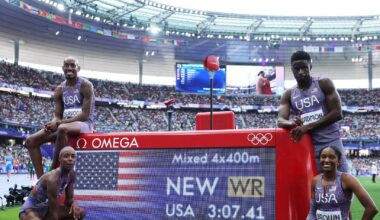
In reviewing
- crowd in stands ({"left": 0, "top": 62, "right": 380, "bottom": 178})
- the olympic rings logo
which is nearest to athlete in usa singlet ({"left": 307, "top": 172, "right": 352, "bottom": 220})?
the olympic rings logo

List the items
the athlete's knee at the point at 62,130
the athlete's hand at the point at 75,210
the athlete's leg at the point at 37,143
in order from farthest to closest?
the athlete's leg at the point at 37,143 < the athlete's knee at the point at 62,130 < the athlete's hand at the point at 75,210

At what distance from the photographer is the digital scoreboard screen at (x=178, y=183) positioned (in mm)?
3322

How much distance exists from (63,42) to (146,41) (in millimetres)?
7729

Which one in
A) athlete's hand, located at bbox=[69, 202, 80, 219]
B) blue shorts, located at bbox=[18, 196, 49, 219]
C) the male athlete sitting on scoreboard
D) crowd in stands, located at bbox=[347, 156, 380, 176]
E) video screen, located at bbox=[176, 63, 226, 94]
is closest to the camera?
athlete's hand, located at bbox=[69, 202, 80, 219]

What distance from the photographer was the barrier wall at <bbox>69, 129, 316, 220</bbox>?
3252mm

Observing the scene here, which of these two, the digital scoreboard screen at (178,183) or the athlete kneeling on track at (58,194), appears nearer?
the digital scoreboard screen at (178,183)

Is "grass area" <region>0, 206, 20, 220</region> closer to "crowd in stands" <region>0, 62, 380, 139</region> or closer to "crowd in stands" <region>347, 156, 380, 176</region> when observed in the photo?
"crowd in stands" <region>0, 62, 380, 139</region>

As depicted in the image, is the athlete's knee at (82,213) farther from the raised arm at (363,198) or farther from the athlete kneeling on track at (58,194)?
the raised arm at (363,198)

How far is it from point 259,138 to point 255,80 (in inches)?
1687

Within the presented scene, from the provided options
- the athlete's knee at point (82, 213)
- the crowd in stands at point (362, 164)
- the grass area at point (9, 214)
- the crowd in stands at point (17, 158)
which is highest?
the athlete's knee at point (82, 213)

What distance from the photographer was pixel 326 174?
343 cm

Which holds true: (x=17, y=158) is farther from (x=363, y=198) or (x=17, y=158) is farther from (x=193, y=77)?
(x=363, y=198)

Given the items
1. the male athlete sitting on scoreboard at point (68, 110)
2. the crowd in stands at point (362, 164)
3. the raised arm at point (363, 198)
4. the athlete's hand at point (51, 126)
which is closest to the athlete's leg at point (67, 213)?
the male athlete sitting on scoreboard at point (68, 110)

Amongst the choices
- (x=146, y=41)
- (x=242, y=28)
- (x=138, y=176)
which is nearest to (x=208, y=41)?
(x=242, y=28)
